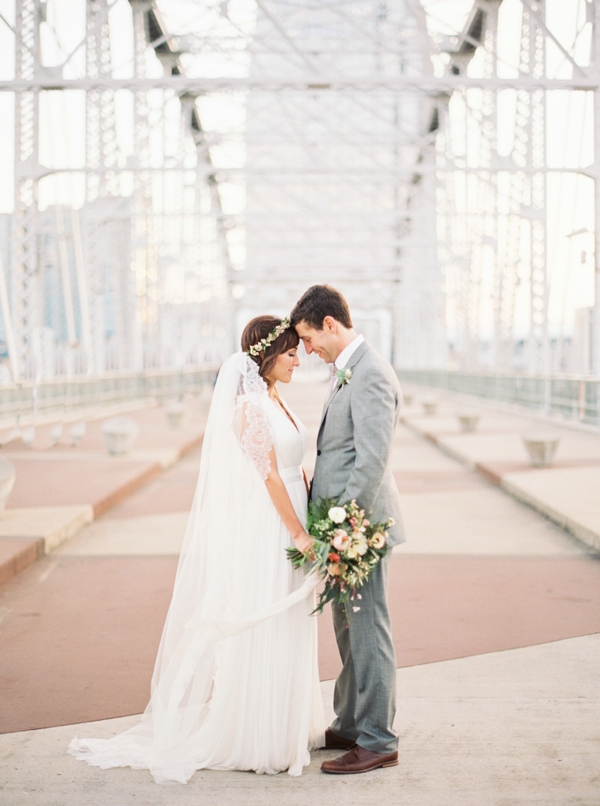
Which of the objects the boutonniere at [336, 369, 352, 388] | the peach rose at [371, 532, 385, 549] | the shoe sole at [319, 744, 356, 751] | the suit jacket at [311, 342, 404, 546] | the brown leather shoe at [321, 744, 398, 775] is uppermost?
the boutonniere at [336, 369, 352, 388]

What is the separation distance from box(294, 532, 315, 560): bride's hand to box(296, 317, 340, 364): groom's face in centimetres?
63

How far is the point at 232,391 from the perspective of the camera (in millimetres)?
3504

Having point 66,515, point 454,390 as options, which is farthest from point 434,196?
point 66,515

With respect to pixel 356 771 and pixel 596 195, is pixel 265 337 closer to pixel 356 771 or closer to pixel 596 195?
pixel 356 771

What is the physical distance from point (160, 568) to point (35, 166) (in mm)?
12005

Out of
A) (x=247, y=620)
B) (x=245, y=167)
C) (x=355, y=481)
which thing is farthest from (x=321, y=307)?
(x=245, y=167)

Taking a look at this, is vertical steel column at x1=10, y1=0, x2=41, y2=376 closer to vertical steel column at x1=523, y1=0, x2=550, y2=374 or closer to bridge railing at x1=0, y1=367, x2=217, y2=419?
bridge railing at x1=0, y1=367, x2=217, y2=419

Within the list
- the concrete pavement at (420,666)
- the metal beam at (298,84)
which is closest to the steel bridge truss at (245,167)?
the metal beam at (298,84)

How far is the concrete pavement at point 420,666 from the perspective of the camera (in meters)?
3.17

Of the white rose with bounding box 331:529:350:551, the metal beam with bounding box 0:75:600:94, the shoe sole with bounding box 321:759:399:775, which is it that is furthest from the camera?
the metal beam with bounding box 0:75:600:94

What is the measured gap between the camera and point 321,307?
3303mm

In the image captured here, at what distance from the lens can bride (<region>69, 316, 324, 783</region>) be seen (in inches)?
133

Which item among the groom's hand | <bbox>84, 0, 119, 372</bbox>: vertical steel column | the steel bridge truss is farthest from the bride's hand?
<bbox>84, 0, 119, 372</bbox>: vertical steel column

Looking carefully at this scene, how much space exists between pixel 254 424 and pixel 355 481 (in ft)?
1.46
